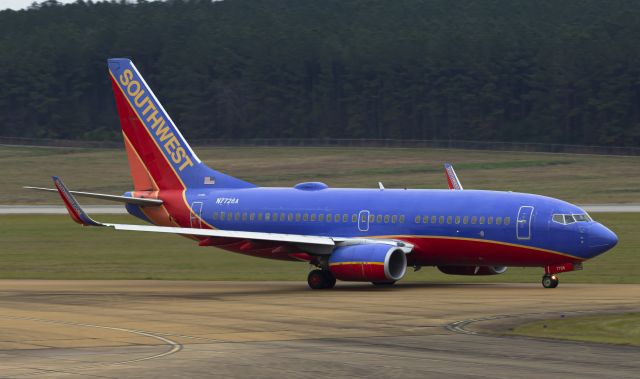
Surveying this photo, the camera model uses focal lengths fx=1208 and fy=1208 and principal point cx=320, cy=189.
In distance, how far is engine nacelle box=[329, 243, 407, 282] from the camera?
46688mm

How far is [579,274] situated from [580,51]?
13837 centimetres

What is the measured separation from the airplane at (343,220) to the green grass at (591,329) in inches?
455

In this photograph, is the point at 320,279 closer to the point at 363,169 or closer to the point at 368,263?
the point at 368,263

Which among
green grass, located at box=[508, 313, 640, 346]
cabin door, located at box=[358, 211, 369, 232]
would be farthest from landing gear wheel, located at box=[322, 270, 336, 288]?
green grass, located at box=[508, 313, 640, 346]

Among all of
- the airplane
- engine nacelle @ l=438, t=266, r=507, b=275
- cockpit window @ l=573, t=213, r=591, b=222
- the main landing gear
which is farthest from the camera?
engine nacelle @ l=438, t=266, r=507, b=275

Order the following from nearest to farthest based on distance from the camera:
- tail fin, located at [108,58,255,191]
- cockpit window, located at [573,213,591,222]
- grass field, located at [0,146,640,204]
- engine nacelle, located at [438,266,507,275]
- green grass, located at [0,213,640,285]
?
cockpit window, located at [573,213,591,222] → engine nacelle, located at [438,266,507,275] → green grass, located at [0,213,640,285] → tail fin, located at [108,58,255,191] → grass field, located at [0,146,640,204]

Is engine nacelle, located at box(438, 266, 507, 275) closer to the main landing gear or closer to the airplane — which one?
the airplane

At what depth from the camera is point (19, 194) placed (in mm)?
122062

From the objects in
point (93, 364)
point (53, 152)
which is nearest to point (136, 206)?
point (93, 364)

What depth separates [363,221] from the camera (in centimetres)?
5044

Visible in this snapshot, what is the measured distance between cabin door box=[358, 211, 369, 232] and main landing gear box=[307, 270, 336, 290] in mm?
2460

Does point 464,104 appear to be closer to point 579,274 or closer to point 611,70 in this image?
point 611,70

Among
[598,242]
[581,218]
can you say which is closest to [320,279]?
[581,218]

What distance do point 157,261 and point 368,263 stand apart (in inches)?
769
